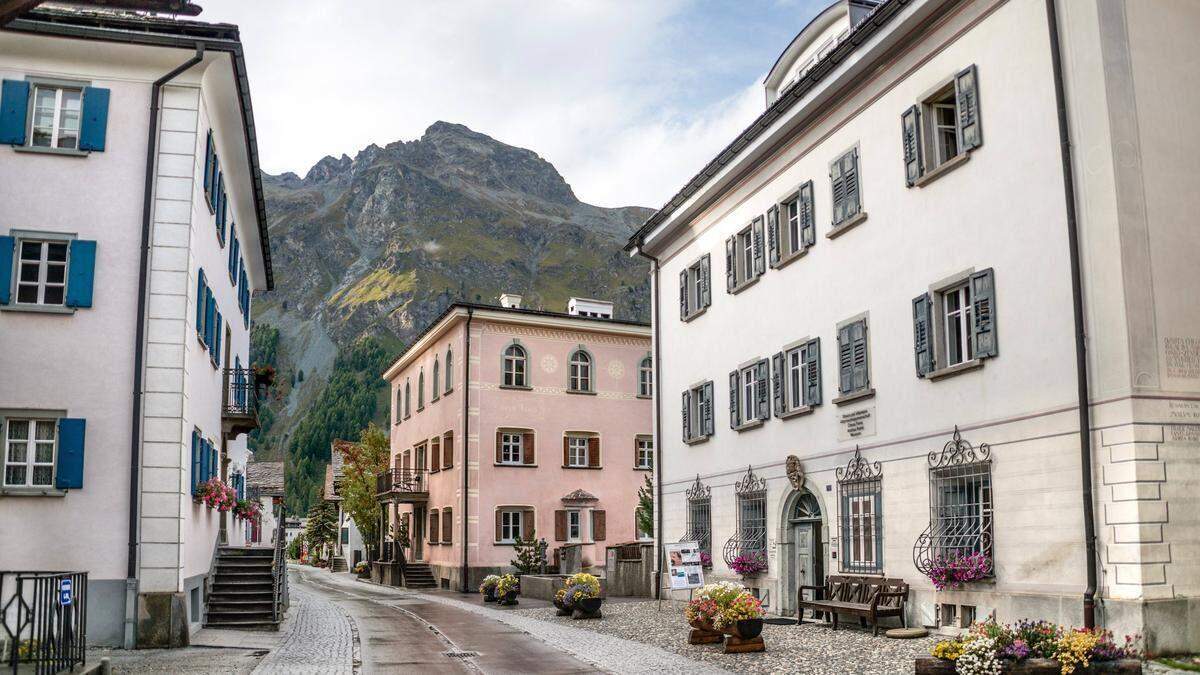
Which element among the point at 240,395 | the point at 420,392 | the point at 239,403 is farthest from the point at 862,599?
the point at 420,392

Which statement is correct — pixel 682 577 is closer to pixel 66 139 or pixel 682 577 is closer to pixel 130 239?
pixel 130 239

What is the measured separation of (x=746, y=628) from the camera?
A: 15344 millimetres

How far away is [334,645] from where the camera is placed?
17453 millimetres

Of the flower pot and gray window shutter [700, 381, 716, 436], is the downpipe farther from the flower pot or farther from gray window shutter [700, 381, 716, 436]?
gray window shutter [700, 381, 716, 436]

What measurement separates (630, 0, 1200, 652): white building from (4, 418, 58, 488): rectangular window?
12.8m

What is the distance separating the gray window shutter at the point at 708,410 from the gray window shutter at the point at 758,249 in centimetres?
365

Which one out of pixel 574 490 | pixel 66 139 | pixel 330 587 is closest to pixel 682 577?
pixel 66 139

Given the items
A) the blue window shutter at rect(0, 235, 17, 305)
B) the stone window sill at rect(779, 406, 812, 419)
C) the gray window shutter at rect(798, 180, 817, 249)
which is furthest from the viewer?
the gray window shutter at rect(798, 180, 817, 249)

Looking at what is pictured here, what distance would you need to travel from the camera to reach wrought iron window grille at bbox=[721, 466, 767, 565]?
22266mm

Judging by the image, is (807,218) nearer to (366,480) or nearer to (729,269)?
(729,269)

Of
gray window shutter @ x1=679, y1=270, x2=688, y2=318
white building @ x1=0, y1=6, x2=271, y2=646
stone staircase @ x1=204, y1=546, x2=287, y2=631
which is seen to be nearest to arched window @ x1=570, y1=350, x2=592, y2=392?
gray window shutter @ x1=679, y1=270, x2=688, y2=318

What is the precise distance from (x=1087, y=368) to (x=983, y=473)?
8.44ft

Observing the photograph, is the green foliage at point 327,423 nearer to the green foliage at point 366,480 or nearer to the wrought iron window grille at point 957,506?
the green foliage at point 366,480

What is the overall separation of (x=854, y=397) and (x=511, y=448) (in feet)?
69.9
